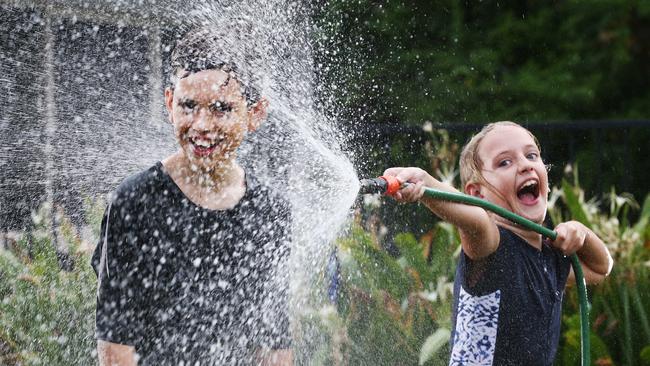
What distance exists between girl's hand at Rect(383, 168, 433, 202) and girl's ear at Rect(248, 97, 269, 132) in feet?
1.92

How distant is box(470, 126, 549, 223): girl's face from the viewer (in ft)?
7.66

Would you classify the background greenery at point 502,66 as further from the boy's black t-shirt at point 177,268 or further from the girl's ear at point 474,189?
the boy's black t-shirt at point 177,268

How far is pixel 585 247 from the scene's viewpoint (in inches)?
98.5

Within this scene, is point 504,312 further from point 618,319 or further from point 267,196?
point 618,319

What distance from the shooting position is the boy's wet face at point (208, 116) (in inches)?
90.6

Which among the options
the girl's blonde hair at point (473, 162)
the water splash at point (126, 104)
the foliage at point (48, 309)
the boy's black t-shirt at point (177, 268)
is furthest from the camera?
the water splash at point (126, 104)

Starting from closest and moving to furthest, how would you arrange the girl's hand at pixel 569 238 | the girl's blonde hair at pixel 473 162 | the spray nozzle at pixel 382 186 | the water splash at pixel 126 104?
the spray nozzle at pixel 382 186 < the girl's hand at pixel 569 238 < the girl's blonde hair at pixel 473 162 < the water splash at pixel 126 104

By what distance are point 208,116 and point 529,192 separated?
2.80 ft

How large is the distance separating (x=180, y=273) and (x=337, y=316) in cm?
109

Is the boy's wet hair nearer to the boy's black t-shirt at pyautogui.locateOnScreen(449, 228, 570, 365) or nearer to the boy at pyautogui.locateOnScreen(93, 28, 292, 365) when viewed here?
the boy at pyautogui.locateOnScreen(93, 28, 292, 365)

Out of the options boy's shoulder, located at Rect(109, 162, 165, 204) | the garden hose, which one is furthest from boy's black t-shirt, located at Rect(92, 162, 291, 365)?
the garden hose

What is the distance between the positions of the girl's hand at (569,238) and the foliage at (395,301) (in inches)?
34.2

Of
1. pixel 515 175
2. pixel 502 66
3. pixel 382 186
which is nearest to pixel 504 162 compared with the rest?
pixel 515 175

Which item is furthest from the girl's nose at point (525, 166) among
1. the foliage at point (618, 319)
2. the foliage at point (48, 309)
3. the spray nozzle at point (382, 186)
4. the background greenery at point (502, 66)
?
the background greenery at point (502, 66)
